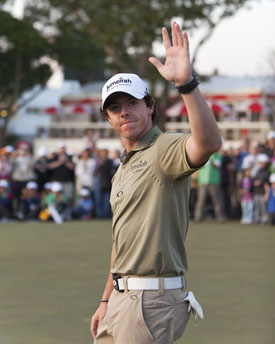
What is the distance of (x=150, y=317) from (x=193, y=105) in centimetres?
96

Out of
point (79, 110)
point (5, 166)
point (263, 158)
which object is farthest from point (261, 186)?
point (79, 110)

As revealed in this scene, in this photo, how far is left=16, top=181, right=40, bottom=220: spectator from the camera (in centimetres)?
1758

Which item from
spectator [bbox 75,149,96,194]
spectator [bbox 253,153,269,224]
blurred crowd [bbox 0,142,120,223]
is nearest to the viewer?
spectator [bbox 253,153,269,224]

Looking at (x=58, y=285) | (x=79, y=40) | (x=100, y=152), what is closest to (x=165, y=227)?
(x=58, y=285)

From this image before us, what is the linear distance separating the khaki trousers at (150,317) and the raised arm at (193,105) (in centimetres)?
66

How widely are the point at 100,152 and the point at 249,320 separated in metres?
11.7

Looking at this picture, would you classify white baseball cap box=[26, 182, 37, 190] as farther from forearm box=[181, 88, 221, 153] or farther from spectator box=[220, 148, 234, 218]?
forearm box=[181, 88, 221, 153]

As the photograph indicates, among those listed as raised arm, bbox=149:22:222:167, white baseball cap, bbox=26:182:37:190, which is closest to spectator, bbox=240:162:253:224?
white baseball cap, bbox=26:182:37:190

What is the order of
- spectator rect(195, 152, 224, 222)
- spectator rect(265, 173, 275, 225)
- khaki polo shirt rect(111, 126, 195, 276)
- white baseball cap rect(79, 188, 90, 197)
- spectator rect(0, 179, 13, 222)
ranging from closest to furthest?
khaki polo shirt rect(111, 126, 195, 276)
spectator rect(265, 173, 275, 225)
spectator rect(195, 152, 224, 222)
spectator rect(0, 179, 13, 222)
white baseball cap rect(79, 188, 90, 197)

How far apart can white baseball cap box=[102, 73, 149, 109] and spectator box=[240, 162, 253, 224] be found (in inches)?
527

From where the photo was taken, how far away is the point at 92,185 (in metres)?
18.1

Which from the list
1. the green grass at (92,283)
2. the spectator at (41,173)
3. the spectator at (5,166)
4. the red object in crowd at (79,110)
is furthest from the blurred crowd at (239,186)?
the red object in crowd at (79,110)

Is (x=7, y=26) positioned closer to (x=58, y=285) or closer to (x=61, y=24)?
(x=61, y=24)

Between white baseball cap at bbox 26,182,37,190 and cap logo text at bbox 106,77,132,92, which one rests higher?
cap logo text at bbox 106,77,132,92
